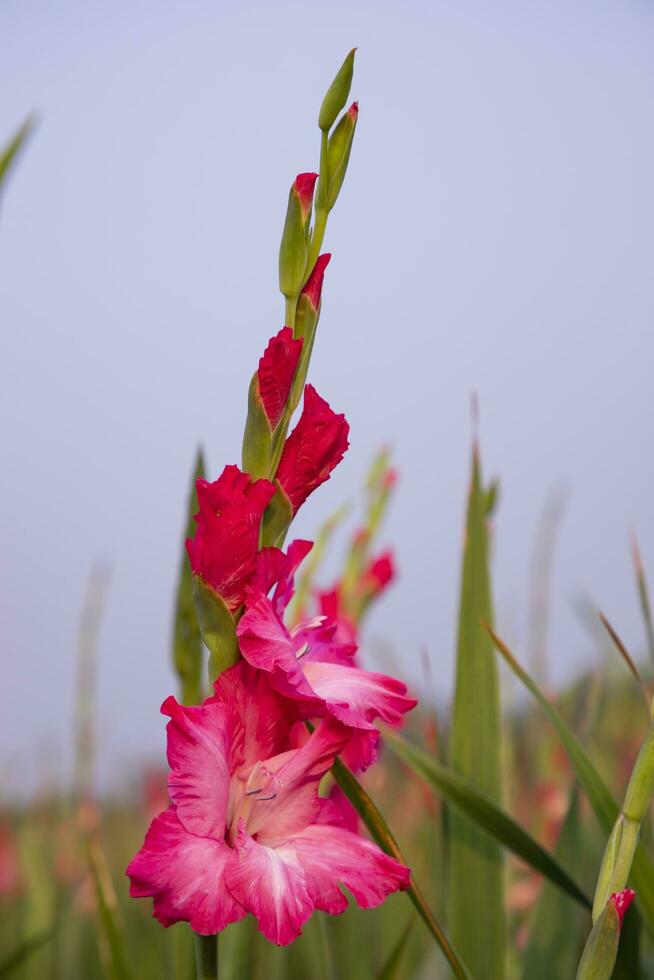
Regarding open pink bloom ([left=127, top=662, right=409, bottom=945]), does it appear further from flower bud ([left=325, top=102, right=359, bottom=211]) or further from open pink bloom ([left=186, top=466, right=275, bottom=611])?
flower bud ([left=325, top=102, right=359, bottom=211])

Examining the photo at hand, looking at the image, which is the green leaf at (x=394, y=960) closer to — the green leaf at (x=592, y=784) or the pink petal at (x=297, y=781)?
the green leaf at (x=592, y=784)

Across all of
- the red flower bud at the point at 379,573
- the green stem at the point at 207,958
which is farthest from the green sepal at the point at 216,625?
the red flower bud at the point at 379,573

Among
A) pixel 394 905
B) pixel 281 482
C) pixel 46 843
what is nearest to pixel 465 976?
pixel 281 482

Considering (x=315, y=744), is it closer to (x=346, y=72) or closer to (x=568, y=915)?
(x=346, y=72)

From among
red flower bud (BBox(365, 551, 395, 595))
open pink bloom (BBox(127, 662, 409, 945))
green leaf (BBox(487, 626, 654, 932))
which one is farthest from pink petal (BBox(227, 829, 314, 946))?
red flower bud (BBox(365, 551, 395, 595))

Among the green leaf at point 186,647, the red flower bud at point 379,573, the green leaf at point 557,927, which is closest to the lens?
the green leaf at point 186,647

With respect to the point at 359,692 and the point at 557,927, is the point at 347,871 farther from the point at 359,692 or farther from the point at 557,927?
the point at 557,927

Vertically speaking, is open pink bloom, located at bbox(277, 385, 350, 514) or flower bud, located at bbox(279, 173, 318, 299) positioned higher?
flower bud, located at bbox(279, 173, 318, 299)
